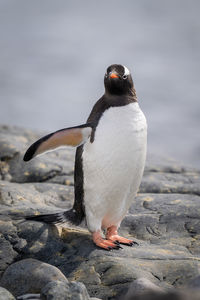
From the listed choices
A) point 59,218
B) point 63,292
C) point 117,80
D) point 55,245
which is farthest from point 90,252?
point 117,80

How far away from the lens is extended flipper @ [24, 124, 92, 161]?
144 inches

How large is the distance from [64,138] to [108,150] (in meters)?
0.38

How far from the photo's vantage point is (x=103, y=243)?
3729 mm

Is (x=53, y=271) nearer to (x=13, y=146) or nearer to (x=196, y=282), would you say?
(x=196, y=282)

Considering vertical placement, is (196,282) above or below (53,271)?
above

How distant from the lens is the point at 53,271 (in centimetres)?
320

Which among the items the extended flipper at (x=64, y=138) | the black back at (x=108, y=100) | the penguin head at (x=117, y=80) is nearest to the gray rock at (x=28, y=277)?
the black back at (x=108, y=100)

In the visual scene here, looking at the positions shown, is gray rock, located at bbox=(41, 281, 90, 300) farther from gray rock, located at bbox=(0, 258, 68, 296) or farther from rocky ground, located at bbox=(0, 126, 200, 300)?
gray rock, located at bbox=(0, 258, 68, 296)

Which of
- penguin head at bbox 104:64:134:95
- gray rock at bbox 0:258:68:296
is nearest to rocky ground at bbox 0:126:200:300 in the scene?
gray rock at bbox 0:258:68:296

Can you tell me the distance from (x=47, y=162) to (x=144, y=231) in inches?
99.6

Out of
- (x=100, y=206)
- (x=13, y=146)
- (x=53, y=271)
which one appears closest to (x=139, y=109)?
(x=100, y=206)

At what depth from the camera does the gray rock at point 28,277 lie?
311cm

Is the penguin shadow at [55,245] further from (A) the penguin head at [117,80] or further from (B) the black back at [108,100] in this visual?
(A) the penguin head at [117,80]

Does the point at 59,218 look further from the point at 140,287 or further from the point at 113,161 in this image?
the point at 140,287
